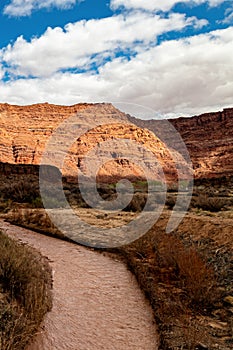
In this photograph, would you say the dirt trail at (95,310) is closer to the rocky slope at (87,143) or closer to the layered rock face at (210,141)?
the rocky slope at (87,143)

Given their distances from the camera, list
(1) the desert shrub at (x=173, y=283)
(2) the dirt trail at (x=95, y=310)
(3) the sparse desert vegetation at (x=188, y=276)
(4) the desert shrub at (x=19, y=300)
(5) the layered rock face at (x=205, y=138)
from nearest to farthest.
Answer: (4) the desert shrub at (x=19, y=300) < (2) the dirt trail at (x=95, y=310) < (3) the sparse desert vegetation at (x=188, y=276) < (1) the desert shrub at (x=173, y=283) < (5) the layered rock face at (x=205, y=138)

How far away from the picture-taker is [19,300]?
17.2ft

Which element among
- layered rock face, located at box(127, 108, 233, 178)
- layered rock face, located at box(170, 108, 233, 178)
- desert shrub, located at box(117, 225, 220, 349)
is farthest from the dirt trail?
layered rock face, located at box(170, 108, 233, 178)

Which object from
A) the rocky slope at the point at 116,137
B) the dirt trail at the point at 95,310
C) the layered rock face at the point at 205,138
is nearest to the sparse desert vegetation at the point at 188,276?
the dirt trail at the point at 95,310

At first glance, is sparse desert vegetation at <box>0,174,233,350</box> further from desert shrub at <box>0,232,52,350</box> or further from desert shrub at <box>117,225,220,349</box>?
desert shrub at <box>0,232,52,350</box>

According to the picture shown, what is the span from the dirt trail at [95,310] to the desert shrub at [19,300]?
0.23 meters

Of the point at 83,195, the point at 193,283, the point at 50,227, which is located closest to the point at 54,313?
the point at 193,283

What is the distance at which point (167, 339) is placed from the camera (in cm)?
516

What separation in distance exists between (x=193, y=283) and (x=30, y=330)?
351 centimetres

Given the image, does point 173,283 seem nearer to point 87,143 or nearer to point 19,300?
point 19,300

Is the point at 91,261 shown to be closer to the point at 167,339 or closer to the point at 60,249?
the point at 60,249

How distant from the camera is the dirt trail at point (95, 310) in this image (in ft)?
16.6

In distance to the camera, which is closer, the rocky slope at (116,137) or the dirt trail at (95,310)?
the dirt trail at (95,310)

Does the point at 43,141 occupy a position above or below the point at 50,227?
above
